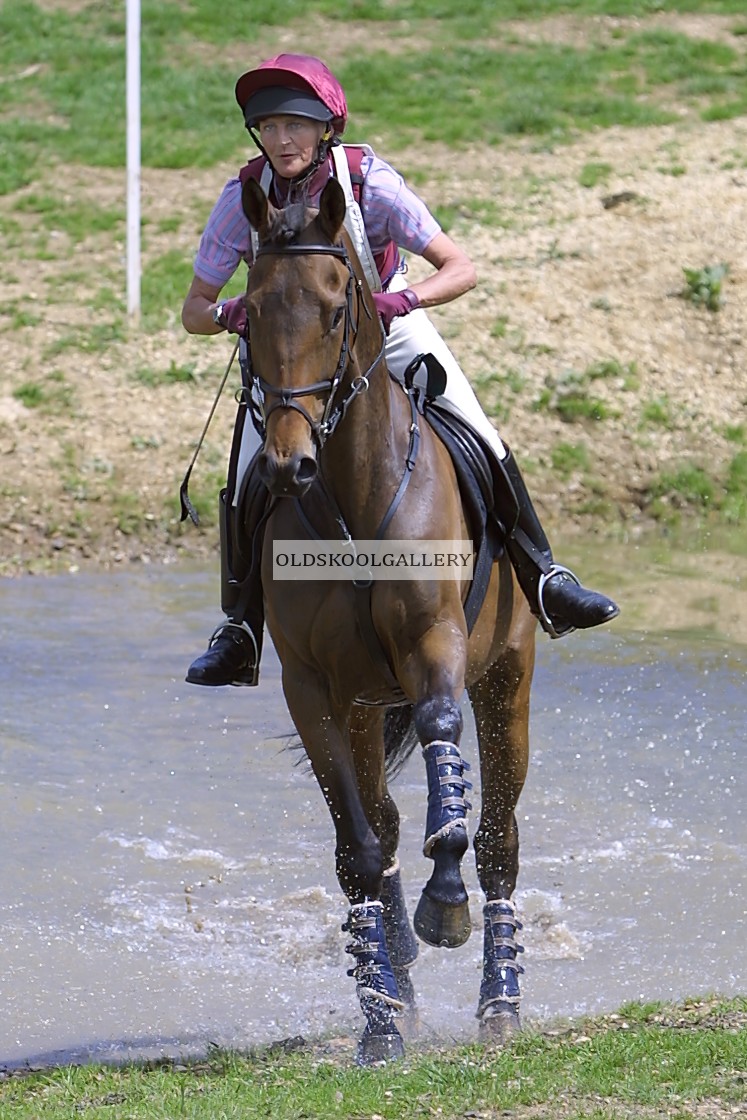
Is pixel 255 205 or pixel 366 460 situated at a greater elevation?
pixel 255 205

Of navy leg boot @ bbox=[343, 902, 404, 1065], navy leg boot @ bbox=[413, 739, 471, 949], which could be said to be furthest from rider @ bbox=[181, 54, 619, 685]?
navy leg boot @ bbox=[413, 739, 471, 949]

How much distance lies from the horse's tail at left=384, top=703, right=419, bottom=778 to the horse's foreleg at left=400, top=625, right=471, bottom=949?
129cm

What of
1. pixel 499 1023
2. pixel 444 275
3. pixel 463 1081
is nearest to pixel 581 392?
pixel 444 275

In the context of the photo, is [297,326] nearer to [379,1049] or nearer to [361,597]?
[361,597]

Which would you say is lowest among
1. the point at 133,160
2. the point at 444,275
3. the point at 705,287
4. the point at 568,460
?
the point at 568,460

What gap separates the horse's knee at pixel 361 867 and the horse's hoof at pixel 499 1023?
68cm

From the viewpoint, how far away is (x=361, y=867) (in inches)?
204

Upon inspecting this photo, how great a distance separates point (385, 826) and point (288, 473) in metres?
2.12

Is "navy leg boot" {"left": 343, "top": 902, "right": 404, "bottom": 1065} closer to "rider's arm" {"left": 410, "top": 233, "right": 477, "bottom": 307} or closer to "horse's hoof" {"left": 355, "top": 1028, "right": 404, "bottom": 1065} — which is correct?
"horse's hoof" {"left": 355, "top": 1028, "right": 404, "bottom": 1065}

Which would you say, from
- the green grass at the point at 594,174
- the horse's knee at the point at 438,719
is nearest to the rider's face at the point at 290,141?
the horse's knee at the point at 438,719

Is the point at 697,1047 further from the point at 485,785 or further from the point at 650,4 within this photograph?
the point at 650,4

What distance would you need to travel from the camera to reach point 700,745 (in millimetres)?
8742

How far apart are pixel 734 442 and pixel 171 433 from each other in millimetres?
4620

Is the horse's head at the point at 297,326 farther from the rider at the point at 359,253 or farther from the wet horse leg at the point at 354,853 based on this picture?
the wet horse leg at the point at 354,853
